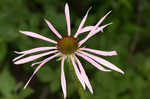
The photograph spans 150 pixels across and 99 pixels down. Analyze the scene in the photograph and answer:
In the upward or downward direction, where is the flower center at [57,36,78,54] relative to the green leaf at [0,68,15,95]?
upward

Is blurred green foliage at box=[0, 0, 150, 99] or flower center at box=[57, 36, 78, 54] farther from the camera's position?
blurred green foliage at box=[0, 0, 150, 99]

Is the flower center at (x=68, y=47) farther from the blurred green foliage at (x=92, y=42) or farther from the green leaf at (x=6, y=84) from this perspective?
the green leaf at (x=6, y=84)

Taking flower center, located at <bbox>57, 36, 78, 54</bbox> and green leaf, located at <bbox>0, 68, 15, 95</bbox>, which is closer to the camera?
flower center, located at <bbox>57, 36, 78, 54</bbox>

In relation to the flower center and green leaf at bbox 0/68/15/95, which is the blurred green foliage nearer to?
green leaf at bbox 0/68/15/95

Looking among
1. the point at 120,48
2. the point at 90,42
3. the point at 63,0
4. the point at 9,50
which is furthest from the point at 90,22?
the point at 9,50

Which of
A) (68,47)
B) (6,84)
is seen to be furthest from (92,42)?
(68,47)

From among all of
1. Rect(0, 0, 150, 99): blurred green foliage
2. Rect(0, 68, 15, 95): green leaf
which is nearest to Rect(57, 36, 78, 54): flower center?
Rect(0, 0, 150, 99): blurred green foliage

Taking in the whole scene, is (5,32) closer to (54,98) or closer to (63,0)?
(63,0)

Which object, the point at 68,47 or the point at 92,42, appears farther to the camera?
the point at 92,42

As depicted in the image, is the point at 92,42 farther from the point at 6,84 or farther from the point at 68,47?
the point at 68,47
